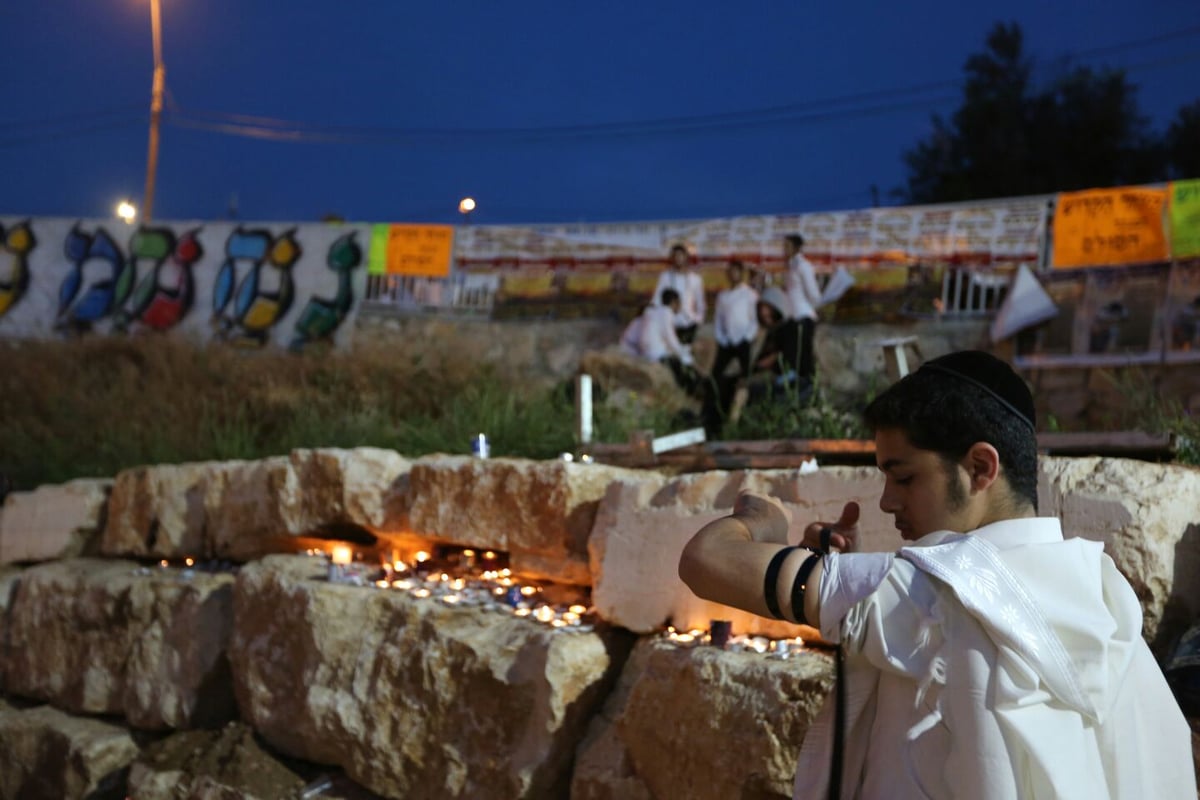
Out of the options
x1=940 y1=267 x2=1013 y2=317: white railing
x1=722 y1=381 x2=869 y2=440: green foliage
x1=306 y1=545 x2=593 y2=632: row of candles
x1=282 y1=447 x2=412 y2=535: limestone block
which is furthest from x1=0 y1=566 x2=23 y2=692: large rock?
x1=940 y1=267 x2=1013 y2=317: white railing

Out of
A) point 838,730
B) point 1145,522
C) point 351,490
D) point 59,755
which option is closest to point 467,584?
point 351,490

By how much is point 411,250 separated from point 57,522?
846 centimetres

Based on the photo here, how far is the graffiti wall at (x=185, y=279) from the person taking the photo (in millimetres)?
14906

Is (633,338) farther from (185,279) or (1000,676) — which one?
(1000,676)

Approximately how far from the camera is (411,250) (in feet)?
48.2

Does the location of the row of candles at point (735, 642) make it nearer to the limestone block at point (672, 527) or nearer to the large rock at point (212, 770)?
the limestone block at point (672, 527)

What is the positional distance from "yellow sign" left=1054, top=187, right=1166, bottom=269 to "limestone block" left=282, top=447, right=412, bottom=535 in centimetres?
842

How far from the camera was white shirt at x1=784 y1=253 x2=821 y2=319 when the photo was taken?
9180mm

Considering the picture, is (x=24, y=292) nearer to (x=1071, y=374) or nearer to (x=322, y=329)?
(x=322, y=329)

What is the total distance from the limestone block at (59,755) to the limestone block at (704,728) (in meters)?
2.82

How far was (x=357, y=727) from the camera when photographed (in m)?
4.47

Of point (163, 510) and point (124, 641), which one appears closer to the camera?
point (124, 641)

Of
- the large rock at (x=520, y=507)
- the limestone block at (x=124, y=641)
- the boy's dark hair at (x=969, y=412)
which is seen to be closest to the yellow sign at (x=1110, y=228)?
the large rock at (x=520, y=507)

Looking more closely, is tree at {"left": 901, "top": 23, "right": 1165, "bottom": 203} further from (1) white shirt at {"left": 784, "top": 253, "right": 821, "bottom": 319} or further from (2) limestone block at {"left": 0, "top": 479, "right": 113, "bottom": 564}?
(2) limestone block at {"left": 0, "top": 479, "right": 113, "bottom": 564}
